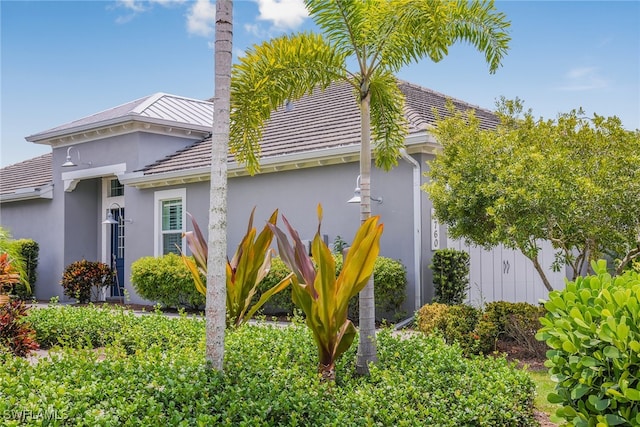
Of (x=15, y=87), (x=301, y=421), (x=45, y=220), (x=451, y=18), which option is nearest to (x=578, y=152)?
(x=451, y=18)

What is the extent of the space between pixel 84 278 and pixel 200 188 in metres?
4.60

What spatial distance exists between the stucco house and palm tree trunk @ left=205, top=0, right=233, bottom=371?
17.6 feet

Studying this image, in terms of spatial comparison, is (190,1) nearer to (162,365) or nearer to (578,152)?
(162,365)

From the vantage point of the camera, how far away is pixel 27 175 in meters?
22.8

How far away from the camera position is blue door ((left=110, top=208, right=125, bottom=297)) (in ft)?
62.0

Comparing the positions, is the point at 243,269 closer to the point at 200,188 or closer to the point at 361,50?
the point at 361,50

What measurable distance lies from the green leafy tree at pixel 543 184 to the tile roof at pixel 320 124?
2705 millimetres

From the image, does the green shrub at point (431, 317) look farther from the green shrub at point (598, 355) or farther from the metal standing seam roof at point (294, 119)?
the green shrub at point (598, 355)

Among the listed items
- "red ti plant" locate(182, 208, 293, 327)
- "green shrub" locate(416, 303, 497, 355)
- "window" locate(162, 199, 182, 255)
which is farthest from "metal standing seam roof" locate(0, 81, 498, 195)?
"red ti plant" locate(182, 208, 293, 327)

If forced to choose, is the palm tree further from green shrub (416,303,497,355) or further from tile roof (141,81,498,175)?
tile roof (141,81,498,175)

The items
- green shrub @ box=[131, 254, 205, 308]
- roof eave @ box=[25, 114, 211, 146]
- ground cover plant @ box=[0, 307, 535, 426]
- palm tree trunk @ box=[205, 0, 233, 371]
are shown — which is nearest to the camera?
ground cover plant @ box=[0, 307, 535, 426]

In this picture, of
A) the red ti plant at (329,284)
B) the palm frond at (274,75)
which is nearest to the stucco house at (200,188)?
the palm frond at (274,75)

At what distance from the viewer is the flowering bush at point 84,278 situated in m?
17.3

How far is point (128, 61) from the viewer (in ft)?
→ 38.3
